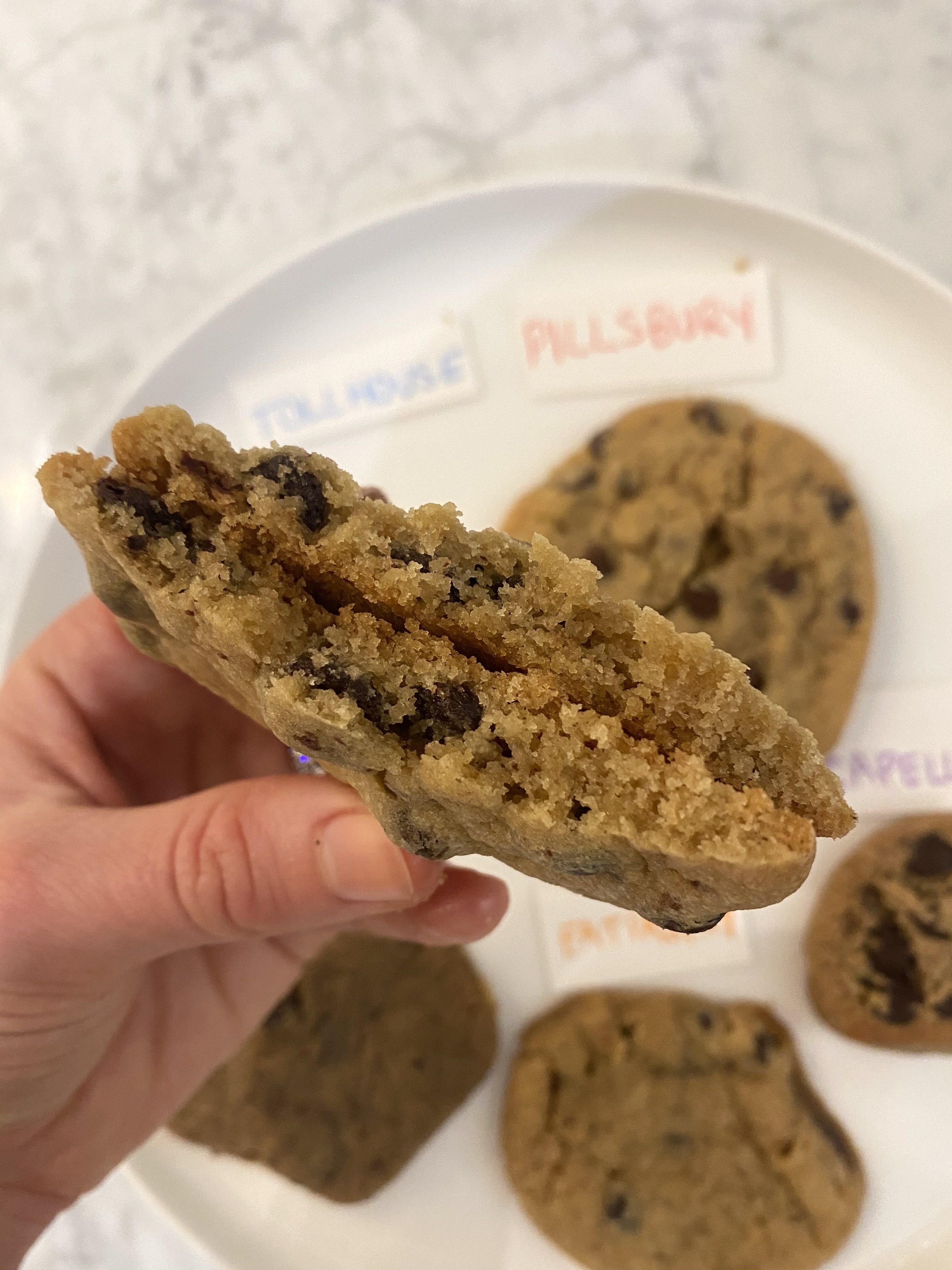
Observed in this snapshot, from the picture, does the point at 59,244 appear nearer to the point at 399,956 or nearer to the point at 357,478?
the point at 357,478

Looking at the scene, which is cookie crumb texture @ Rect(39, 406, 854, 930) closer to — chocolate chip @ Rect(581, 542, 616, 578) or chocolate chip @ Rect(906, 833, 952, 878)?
chocolate chip @ Rect(581, 542, 616, 578)

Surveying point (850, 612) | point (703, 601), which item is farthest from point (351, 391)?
point (850, 612)

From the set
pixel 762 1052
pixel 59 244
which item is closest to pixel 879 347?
pixel 762 1052

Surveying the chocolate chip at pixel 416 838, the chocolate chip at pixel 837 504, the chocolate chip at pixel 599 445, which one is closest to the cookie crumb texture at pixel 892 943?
the chocolate chip at pixel 837 504

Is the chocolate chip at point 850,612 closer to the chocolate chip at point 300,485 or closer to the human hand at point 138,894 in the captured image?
the human hand at point 138,894

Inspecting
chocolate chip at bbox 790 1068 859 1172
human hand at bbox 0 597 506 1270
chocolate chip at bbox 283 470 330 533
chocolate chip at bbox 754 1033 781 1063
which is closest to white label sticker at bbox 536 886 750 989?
chocolate chip at bbox 754 1033 781 1063
